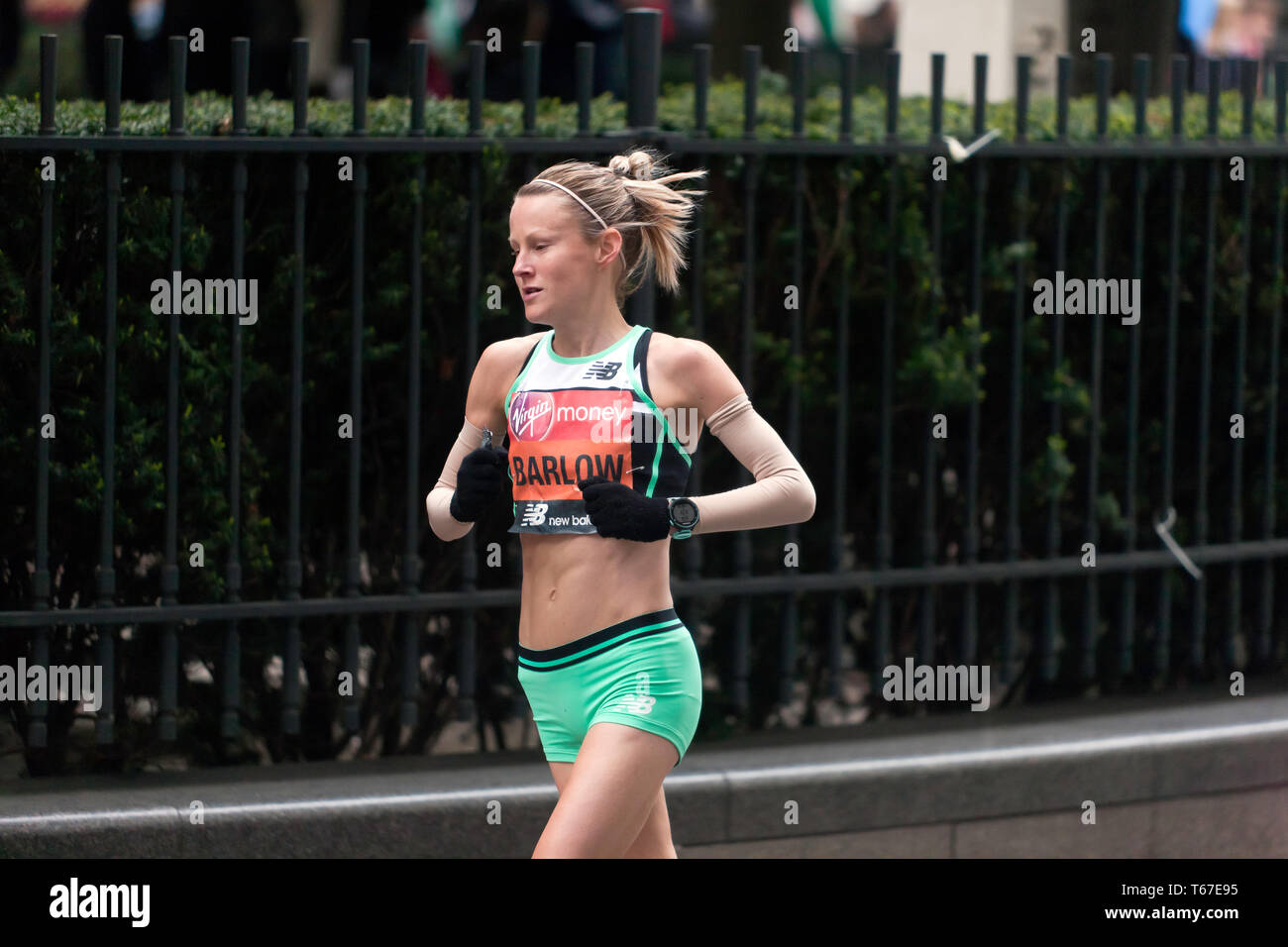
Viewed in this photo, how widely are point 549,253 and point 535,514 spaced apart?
0.51 m

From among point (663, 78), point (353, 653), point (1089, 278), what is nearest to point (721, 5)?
point (663, 78)

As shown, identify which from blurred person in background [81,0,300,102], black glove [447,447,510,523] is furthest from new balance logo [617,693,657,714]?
blurred person in background [81,0,300,102]

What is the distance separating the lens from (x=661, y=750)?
357cm

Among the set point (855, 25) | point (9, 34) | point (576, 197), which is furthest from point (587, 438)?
point (855, 25)

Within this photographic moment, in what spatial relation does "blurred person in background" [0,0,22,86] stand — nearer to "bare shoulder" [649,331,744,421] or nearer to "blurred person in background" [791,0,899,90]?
"blurred person in background" [791,0,899,90]

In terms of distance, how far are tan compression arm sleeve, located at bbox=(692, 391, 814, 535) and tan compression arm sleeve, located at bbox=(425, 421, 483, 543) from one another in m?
0.51

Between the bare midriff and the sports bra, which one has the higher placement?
the sports bra

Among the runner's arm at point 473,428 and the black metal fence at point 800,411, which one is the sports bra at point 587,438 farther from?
the black metal fence at point 800,411

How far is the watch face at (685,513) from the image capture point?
3.42 meters

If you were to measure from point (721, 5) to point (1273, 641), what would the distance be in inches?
226

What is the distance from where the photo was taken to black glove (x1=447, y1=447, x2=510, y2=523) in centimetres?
355

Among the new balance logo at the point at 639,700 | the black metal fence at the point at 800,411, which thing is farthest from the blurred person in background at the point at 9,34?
the new balance logo at the point at 639,700

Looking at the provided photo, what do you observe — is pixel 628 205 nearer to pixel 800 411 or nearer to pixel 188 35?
pixel 800 411

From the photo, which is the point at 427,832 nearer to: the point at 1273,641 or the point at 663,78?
the point at 1273,641
